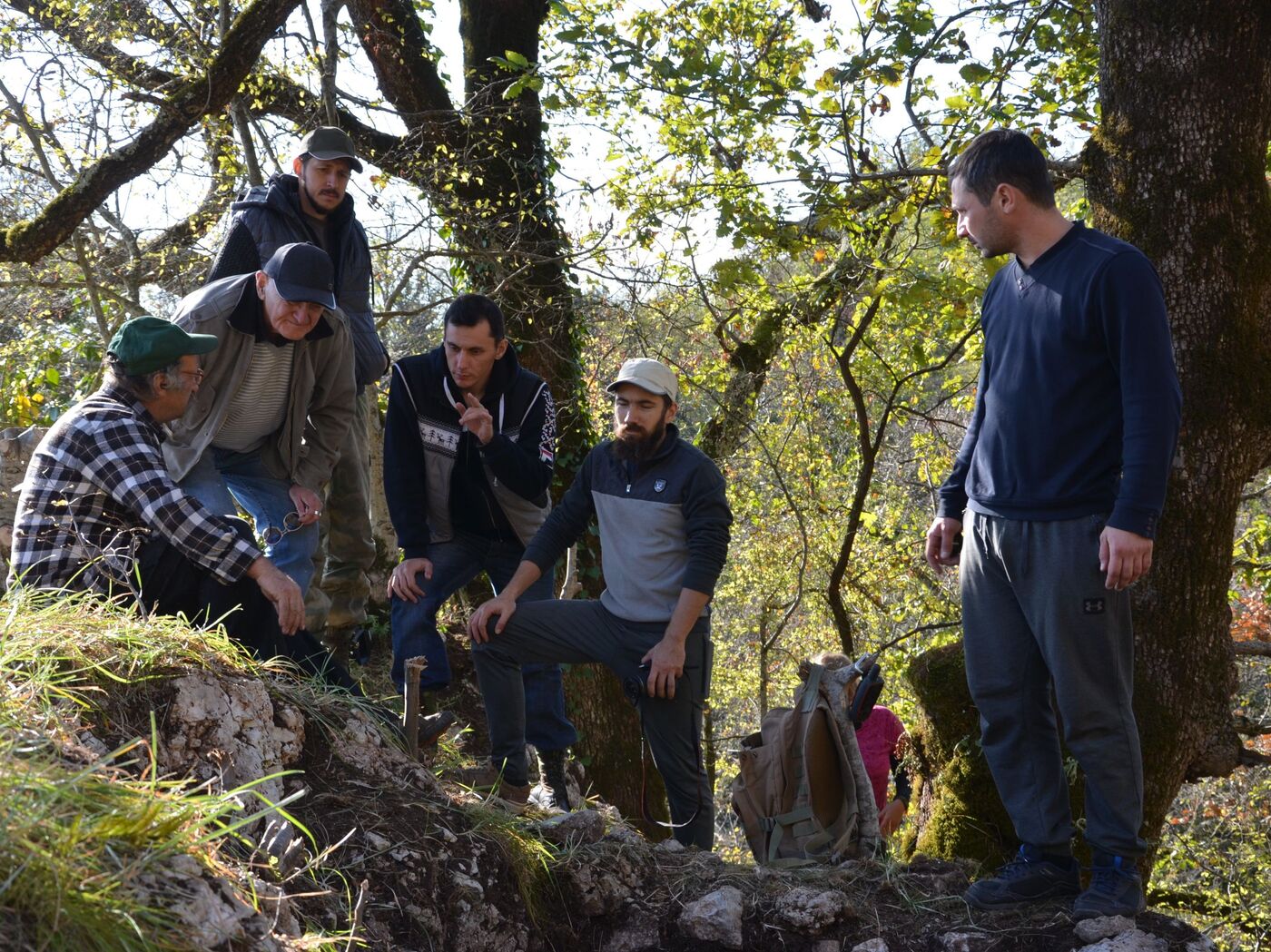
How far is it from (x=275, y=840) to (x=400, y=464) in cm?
236

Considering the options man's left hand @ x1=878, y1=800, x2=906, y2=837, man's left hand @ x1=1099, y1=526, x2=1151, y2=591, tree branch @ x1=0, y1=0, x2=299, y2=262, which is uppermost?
tree branch @ x1=0, y1=0, x2=299, y2=262

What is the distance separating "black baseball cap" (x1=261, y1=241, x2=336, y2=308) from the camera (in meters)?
4.20

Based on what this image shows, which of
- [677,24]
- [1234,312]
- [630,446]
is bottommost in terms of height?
[630,446]

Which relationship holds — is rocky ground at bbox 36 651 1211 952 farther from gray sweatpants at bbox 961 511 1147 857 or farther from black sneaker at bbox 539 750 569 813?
black sneaker at bbox 539 750 569 813

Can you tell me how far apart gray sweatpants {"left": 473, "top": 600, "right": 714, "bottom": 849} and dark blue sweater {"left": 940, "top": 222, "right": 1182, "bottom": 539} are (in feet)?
4.80

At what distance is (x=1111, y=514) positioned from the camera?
3.10m

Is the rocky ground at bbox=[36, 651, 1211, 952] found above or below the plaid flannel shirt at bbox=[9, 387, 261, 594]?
below

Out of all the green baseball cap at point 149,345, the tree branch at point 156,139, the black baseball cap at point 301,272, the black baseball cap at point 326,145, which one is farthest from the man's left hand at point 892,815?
the tree branch at point 156,139

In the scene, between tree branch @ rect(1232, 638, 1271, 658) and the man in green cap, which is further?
tree branch @ rect(1232, 638, 1271, 658)

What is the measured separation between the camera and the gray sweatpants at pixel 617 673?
4449 millimetres

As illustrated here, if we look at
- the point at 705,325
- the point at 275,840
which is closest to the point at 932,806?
the point at 275,840

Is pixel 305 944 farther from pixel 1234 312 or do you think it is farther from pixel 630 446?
pixel 1234 312

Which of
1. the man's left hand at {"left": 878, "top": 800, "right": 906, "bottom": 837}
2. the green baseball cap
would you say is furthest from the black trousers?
the man's left hand at {"left": 878, "top": 800, "right": 906, "bottom": 837}

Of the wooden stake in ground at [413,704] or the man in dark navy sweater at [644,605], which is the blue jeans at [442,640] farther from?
the wooden stake in ground at [413,704]
